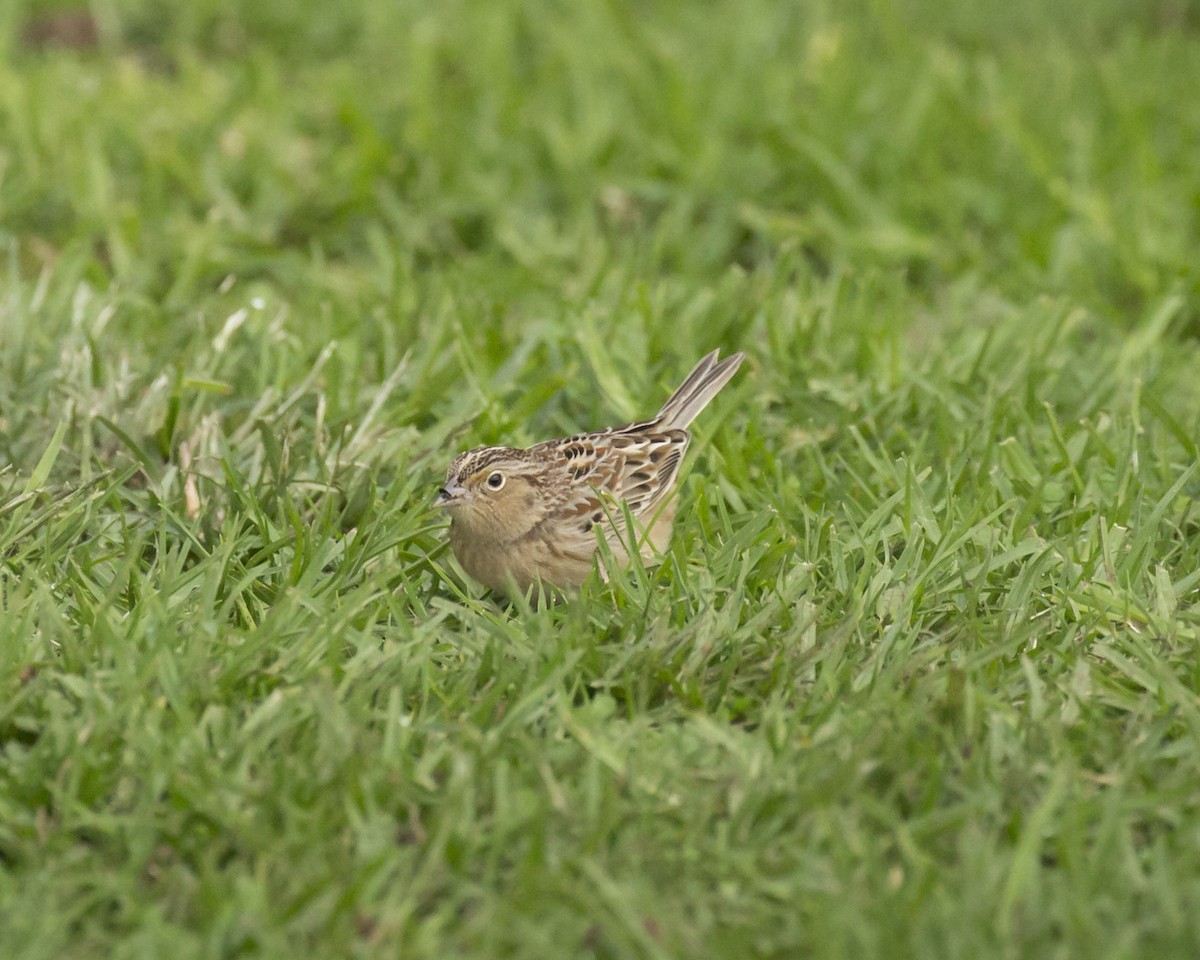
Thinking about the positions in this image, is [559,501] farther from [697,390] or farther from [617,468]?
[697,390]

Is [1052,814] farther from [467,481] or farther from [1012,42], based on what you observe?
[1012,42]

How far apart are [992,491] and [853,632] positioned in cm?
98

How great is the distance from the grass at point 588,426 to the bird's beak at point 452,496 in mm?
170

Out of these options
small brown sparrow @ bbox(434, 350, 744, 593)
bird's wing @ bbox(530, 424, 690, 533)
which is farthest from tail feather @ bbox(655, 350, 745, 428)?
bird's wing @ bbox(530, 424, 690, 533)

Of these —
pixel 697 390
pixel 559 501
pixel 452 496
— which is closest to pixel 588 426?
pixel 697 390

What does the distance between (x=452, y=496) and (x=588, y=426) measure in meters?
1.27

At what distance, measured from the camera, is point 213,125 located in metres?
7.68

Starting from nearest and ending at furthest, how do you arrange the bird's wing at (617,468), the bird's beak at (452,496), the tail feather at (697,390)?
the bird's beak at (452,496)
the bird's wing at (617,468)
the tail feather at (697,390)

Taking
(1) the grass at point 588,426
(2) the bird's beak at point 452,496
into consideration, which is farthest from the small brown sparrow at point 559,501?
(1) the grass at point 588,426

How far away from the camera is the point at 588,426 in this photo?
18.1 feet

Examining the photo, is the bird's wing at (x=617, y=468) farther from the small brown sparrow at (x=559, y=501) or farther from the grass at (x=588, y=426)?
the grass at (x=588, y=426)

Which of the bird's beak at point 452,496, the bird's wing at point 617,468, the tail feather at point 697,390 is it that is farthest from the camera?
the tail feather at point 697,390

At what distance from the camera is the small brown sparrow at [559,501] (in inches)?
170

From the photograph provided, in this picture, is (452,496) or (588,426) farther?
(588,426)
